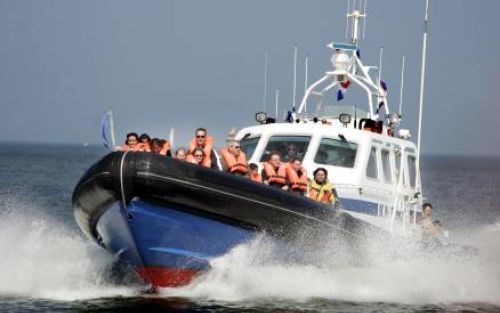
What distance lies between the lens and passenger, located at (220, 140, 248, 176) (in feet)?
31.9

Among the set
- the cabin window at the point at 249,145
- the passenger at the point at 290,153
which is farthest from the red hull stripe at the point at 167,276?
the cabin window at the point at 249,145

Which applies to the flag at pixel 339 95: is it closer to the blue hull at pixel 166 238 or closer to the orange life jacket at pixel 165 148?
the orange life jacket at pixel 165 148

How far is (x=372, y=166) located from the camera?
437 inches

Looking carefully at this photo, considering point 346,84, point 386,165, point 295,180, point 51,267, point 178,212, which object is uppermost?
point 346,84

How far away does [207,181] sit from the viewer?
8828 mm

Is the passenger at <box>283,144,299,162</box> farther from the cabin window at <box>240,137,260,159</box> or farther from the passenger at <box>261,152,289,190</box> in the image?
the passenger at <box>261,152,289,190</box>

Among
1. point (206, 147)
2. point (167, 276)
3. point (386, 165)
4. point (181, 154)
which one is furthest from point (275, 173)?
point (386, 165)

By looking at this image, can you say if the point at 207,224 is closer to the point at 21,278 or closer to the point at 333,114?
the point at 21,278

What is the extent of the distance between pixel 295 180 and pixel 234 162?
2.35ft

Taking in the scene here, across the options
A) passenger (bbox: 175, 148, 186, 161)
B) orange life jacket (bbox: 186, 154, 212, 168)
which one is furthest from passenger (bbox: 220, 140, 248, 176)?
passenger (bbox: 175, 148, 186, 161)

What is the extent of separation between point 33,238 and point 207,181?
15.7ft

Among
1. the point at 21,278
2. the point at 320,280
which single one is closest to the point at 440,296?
the point at 320,280

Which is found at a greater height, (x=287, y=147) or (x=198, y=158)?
(x=287, y=147)

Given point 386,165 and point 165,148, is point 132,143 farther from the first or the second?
point 386,165
